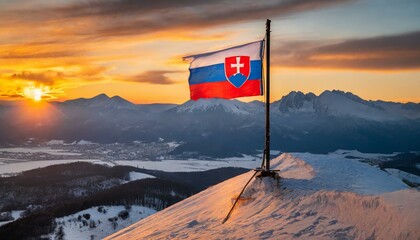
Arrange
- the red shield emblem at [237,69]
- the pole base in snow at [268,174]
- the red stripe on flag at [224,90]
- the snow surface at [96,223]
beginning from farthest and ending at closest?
the snow surface at [96,223], the red shield emblem at [237,69], the red stripe on flag at [224,90], the pole base in snow at [268,174]

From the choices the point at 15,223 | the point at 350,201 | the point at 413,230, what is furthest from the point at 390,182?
the point at 15,223

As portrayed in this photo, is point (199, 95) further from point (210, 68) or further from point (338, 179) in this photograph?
point (338, 179)

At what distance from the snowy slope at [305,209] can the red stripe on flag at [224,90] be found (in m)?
3.68

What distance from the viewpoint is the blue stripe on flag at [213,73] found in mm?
18328

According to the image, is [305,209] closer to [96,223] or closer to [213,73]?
[213,73]

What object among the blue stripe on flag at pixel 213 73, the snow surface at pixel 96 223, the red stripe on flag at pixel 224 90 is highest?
the blue stripe on flag at pixel 213 73

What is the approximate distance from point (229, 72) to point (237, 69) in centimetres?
38

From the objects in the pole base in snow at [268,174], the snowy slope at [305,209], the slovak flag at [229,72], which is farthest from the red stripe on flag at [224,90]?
the snowy slope at [305,209]

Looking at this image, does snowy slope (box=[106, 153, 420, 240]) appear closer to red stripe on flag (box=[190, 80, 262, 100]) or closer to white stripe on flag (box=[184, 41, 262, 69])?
red stripe on flag (box=[190, 80, 262, 100])

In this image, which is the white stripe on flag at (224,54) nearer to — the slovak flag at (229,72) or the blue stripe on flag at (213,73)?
the slovak flag at (229,72)

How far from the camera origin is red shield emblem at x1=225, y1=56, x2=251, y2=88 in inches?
728

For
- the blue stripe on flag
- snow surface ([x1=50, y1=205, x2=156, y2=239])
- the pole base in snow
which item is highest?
the blue stripe on flag

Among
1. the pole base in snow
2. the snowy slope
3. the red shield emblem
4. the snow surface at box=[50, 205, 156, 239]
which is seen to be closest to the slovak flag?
the red shield emblem

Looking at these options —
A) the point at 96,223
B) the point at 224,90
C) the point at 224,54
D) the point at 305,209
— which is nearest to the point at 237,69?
the point at 224,54
